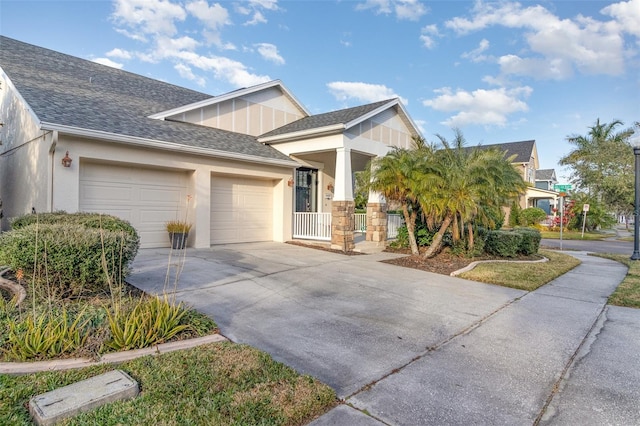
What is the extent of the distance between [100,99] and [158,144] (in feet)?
10.2

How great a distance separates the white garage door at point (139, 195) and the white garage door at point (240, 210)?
3.78 feet

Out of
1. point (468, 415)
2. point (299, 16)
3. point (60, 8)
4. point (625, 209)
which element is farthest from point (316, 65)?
point (625, 209)

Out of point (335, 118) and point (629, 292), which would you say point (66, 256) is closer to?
point (335, 118)

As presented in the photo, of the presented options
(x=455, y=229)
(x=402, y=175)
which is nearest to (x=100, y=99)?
(x=402, y=175)

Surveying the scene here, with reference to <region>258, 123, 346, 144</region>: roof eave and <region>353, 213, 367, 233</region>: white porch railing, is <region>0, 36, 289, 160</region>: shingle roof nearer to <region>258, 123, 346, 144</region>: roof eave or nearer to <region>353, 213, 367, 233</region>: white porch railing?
<region>258, 123, 346, 144</region>: roof eave

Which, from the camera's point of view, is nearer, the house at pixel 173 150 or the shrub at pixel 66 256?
the shrub at pixel 66 256

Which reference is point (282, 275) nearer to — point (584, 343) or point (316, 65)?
point (584, 343)

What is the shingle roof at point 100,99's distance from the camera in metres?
8.79

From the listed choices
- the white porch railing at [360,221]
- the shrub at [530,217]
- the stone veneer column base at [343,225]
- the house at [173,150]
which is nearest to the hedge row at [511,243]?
the house at [173,150]

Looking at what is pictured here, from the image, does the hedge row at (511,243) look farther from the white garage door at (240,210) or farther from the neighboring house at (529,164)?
the neighboring house at (529,164)

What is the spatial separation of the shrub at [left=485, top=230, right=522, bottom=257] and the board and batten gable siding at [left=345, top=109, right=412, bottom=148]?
4778 millimetres

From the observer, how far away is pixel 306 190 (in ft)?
49.7

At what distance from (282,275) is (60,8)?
10599mm

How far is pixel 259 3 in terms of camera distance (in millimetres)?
11836
